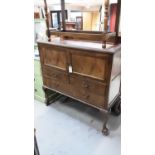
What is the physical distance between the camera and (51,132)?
197 cm

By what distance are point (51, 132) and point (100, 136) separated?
2.09 feet

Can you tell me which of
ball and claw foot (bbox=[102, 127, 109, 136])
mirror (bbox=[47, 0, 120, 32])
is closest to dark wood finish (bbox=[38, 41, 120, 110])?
ball and claw foot (bbox=[102, 127, 109, 136])

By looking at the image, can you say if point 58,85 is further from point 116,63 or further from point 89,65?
point 116,63

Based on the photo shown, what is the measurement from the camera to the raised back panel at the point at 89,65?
5.20 ft

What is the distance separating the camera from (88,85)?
5.87 ft

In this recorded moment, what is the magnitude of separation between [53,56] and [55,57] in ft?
0.13

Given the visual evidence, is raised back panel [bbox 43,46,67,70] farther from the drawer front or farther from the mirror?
the mirror

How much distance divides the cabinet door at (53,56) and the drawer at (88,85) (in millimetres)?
232

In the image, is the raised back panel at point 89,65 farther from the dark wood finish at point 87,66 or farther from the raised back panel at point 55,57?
the raised back panel at point 55,57

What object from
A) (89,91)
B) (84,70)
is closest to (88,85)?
(89,91)

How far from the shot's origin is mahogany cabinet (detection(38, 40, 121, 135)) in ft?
5.16

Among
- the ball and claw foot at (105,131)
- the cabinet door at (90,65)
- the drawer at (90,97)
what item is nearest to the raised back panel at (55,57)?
the cabinet door at (90,65)
